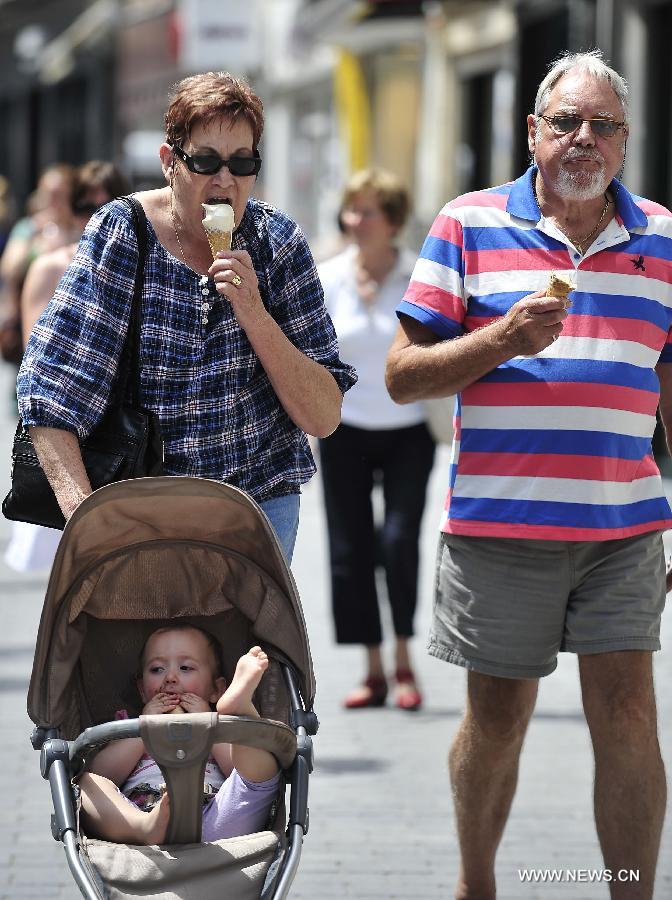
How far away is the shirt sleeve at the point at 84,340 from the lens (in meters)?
3.83

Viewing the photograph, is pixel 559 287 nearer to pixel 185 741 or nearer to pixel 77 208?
pixel 185 741

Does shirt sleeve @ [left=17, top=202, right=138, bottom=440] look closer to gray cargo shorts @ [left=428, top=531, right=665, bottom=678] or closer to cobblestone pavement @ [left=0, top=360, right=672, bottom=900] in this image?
Result: gray cargo shorts @ [left=428, top=531, right=665, bottom=678]

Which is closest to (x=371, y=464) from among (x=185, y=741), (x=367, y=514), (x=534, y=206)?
(x=367, y=514)

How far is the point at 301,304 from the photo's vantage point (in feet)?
13.2

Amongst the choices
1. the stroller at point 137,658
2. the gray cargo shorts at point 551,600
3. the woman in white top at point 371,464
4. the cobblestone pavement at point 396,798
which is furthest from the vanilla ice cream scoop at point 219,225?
the woman in white top at point 371,464

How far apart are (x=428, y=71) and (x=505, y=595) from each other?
1700 cm

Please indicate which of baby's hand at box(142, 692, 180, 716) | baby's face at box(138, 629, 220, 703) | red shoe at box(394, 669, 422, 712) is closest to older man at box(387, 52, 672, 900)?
baby's face at box(138, 629, 220, 703)

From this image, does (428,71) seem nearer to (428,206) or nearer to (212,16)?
(428,206)

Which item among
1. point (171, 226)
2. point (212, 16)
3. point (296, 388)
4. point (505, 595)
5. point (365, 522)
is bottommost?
point (365, 522)

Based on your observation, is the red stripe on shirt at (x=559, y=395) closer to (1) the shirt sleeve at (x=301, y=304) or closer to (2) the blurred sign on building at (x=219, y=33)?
(1) the shirt sleeve at (x=301, y=304)

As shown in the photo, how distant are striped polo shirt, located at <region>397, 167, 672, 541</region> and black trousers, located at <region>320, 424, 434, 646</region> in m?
2.83

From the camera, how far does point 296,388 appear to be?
3.92 m

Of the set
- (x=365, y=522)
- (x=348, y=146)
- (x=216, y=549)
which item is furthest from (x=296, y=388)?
(x=348, y=146)

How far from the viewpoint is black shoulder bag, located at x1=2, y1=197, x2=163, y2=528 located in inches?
152
